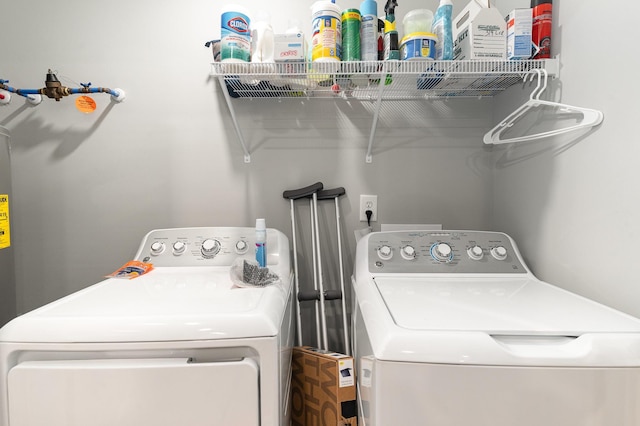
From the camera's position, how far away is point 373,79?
48.1 inches

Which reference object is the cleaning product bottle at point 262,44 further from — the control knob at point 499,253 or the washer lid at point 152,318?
the control knob at point 499,253

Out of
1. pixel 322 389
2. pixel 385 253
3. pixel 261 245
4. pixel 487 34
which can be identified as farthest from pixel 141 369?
pixel 487 34

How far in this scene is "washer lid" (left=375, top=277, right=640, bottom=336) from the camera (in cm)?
70

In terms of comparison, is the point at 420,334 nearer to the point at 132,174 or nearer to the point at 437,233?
the point at 437,233

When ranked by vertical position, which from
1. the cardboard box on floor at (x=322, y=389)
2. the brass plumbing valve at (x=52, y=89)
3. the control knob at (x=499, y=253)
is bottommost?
the cardboard box on floor at (x=322, y=389)

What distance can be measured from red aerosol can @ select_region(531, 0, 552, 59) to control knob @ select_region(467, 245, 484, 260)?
0.73 metres

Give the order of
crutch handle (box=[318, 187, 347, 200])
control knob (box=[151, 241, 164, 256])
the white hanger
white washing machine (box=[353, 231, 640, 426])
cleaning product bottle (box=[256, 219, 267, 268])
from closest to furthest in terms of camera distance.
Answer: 1. white washing machine (box=[353, 231, 640, 426])
2. the white hanger
3. cleaning product bottle (box=[256, 219, 267, 268])
4. control knob (box=[151, 241, 164, 256])
5. crutch handle (box=[318, 187, 347, 200])

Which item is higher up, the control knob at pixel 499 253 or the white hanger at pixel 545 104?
the white hanger at pixel 545 104

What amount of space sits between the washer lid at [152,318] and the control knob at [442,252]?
0.63m

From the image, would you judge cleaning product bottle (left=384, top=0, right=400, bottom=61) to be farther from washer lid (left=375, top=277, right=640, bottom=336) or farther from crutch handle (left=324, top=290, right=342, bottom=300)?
crutch handle (left=324, top=290, right=342, bottom=300)

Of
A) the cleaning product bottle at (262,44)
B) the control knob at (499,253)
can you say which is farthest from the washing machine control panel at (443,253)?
the cleaning product bottle at (262,44)

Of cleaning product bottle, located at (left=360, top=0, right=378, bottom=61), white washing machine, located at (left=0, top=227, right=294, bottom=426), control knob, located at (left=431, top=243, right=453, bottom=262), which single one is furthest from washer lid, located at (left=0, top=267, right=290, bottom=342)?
cleaning product bottle, located at (left=360, top=0, right=378, bottom=61)

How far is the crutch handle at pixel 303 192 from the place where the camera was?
4.92 feet

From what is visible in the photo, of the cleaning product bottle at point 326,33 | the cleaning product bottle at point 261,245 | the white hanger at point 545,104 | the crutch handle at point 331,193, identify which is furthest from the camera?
the crutch handle at point 331,193
